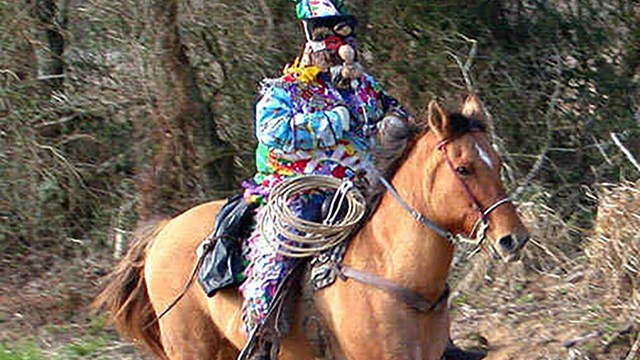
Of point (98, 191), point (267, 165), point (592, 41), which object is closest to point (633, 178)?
point (592, 41)

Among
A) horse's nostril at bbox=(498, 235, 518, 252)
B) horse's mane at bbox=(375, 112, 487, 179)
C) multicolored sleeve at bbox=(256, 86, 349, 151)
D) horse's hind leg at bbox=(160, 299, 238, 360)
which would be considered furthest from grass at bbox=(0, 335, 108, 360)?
horse's nostril at bbox=(498, 235, 518, 252)

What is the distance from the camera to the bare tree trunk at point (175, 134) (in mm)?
10742

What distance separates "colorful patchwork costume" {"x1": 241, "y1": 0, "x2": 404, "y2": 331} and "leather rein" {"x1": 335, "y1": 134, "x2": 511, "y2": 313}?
0.99 ft

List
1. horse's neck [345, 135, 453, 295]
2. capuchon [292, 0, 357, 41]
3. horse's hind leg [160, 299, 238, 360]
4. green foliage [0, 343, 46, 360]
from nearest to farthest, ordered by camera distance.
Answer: horse's neck [345, 135, 453, 295] < capuchon [292, 0, 357, 41] < horse's hind leg [160, 299, 238, 360] < green foliage [0, 343, 46, 360]

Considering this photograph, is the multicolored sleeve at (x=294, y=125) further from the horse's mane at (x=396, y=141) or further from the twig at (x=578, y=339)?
the twig at (x=578, y=339)

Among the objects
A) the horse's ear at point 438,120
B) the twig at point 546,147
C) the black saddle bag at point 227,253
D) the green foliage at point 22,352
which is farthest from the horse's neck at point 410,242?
the green foliage at point 22,352

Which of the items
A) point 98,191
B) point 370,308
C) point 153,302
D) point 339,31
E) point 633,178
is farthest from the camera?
point 98,191

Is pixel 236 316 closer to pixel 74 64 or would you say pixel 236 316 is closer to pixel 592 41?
pixel 592 41

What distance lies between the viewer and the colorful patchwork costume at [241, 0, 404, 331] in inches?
217

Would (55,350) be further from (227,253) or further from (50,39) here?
(50,39)

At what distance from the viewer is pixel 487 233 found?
4867mm

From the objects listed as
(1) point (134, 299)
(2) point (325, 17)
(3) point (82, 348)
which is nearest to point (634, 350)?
(2) point (325, 17)

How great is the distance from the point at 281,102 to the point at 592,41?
17.0 feet

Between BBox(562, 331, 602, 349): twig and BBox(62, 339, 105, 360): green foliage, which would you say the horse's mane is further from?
BBox(62, 339, 105, 360): green foliage
